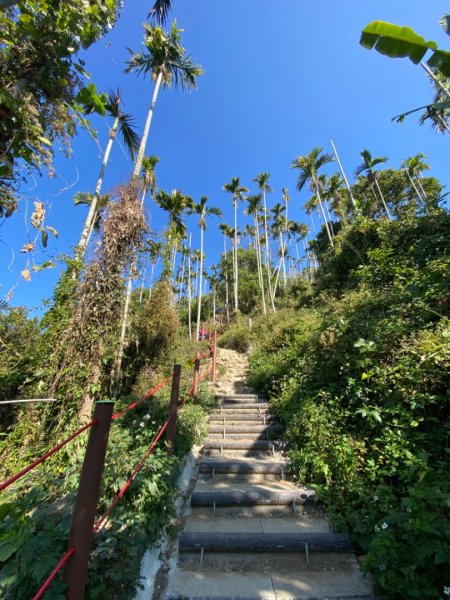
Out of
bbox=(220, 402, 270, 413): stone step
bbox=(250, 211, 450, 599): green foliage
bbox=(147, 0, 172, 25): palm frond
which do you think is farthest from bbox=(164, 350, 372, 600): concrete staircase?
bbox=(147, 0, 172, 25): palm frond

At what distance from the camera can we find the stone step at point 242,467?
140 inches

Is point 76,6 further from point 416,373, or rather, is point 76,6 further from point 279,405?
point 279,405

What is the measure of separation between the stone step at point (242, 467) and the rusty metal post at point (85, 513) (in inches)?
103

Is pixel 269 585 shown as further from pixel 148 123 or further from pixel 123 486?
pixel 148 123

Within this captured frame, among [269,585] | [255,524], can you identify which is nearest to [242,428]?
[255,524]

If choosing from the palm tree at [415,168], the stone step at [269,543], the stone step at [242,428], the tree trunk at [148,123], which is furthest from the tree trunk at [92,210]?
the palm tree at [415,168]

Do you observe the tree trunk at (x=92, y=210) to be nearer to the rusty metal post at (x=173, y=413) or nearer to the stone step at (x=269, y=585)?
the rusty metal post at (x=173, y=413)

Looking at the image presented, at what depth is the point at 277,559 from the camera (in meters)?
2.36

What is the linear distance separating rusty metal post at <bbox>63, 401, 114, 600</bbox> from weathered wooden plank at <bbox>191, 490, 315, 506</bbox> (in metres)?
2.02

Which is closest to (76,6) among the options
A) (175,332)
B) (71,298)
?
(71,298)

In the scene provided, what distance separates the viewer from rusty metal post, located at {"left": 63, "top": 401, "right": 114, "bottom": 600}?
1.23m

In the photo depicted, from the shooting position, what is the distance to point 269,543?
2396 mm

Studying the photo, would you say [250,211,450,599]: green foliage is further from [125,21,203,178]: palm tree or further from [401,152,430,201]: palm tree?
[401,152,430,201]: palm tree

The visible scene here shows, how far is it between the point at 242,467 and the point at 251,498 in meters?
0.63
